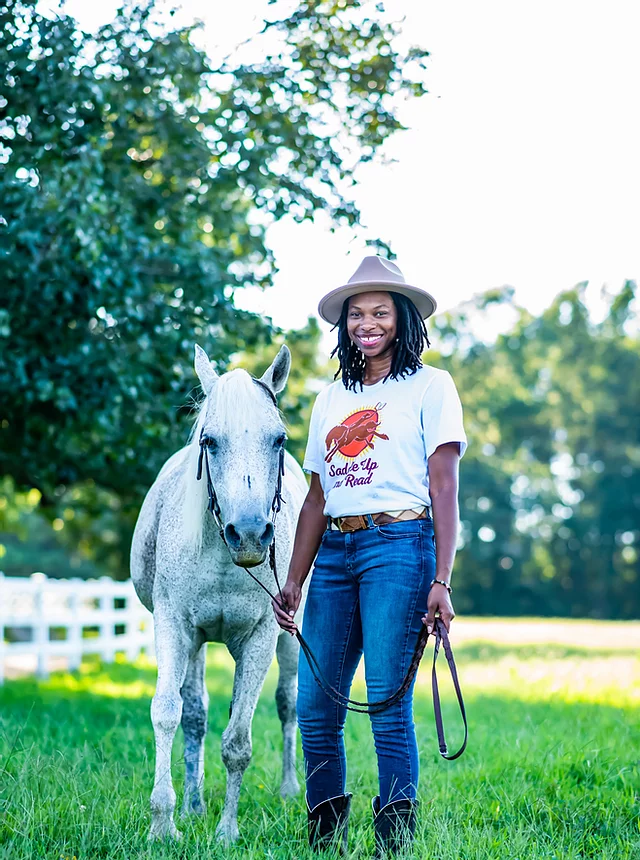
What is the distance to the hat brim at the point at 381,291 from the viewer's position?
3668 millimetres

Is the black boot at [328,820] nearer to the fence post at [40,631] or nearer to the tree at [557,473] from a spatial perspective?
the fence post at [40,631]

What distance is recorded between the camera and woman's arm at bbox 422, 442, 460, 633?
325 centimetres

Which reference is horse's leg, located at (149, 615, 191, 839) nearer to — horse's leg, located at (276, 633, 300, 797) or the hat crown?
horse's leg, located at (276, 633, 300, 797)

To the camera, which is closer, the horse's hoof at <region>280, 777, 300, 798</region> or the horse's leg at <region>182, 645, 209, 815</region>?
the horse's leg at <region>182, 645, 209, 815</region>

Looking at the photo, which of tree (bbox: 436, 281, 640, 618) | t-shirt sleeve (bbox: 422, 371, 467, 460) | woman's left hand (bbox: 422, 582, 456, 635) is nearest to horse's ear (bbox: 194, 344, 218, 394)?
t-shirt sleeve (bbox: 422, 371, 467, 460)

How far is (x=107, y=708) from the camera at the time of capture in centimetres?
788

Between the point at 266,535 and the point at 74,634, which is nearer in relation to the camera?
the point at 266,535

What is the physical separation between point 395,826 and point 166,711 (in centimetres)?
111

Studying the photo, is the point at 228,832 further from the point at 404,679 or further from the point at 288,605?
the point at 404,679

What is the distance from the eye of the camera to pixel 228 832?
3.93m

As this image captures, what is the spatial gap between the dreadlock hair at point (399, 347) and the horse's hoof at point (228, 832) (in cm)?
186

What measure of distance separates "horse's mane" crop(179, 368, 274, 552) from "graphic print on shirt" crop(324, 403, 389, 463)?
0.32 meters

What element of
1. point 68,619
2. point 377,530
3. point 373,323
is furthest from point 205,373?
point 68,619

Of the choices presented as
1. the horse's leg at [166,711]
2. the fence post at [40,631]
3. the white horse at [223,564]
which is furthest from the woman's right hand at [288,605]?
the fence post at [40,631]
